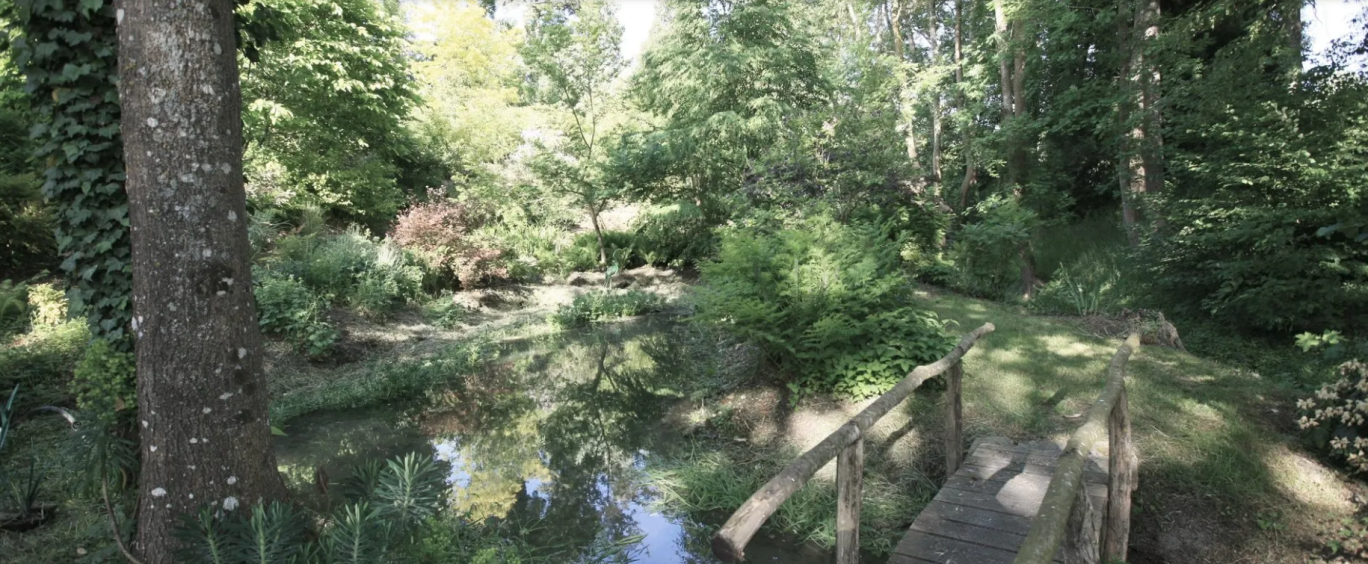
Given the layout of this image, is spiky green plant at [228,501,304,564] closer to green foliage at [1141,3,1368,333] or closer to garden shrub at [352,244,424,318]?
garden shrub at [352,244,424,318]

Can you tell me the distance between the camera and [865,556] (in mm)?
3881

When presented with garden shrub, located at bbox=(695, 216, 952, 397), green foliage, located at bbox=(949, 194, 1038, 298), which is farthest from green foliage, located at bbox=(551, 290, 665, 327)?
green foliage, located at bbox=(949, 194, 1038, 298)

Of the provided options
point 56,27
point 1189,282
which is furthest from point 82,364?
point 1189,282

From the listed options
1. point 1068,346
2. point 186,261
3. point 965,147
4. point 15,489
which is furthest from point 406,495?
point 965,147

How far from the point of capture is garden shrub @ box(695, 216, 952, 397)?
17.8 feet

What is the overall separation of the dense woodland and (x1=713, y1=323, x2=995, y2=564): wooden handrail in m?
1.43

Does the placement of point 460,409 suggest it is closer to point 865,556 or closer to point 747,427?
point 747,427

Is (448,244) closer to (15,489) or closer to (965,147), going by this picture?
(15,489)

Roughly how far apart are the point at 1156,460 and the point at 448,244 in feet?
35.6

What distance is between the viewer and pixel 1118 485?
3.24 meters

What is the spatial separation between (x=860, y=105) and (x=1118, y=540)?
11918 mm

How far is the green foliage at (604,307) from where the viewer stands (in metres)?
10.7

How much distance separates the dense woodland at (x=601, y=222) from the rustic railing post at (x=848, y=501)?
5.17 ft

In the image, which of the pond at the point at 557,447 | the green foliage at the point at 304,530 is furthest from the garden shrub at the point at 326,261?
the green foliage at the point at 304,530
